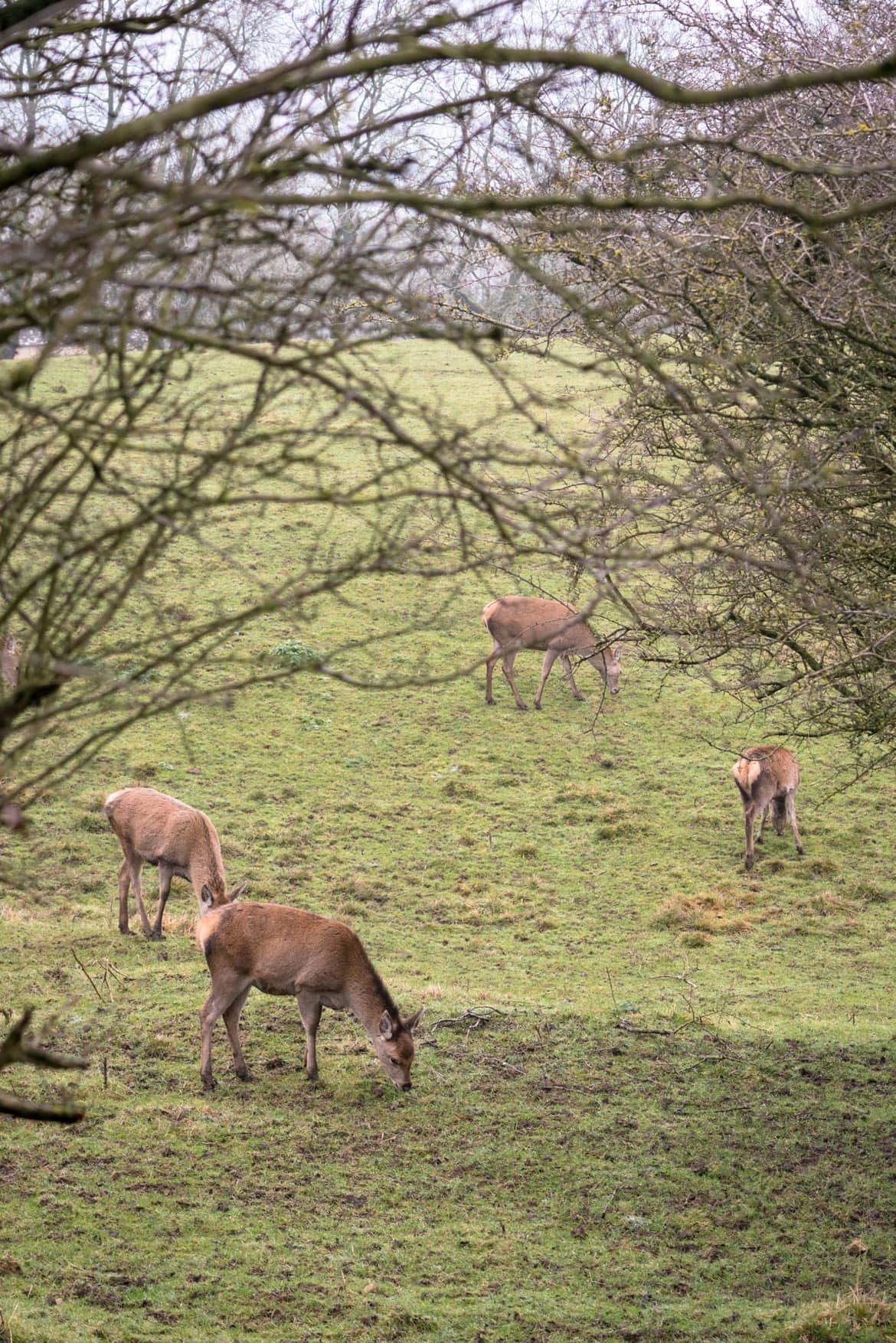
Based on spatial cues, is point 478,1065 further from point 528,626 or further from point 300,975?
point 528,626

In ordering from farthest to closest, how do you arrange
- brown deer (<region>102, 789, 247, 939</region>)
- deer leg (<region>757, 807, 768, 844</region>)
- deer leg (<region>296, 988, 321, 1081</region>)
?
deer leg (<region>757, 807, 768, 844</region>)
brown deer (<region>102, 789, 247, 939</region>)
deer leg (<region>296, 988, 321, 1081</region>)

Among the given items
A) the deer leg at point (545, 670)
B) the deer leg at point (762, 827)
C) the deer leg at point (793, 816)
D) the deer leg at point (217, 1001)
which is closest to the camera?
the deer leg at point (217, 1001)

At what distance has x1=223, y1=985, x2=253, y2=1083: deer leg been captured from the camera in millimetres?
9609

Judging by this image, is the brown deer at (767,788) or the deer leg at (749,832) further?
the brown deer at (767,788)

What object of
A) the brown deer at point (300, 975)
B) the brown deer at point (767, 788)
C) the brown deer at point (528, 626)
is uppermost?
the brown deer at point (528, 626)

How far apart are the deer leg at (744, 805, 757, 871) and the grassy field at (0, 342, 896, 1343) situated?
26cm

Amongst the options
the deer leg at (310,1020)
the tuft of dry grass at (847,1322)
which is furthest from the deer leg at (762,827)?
the tuft of dry grass at (847,1322)

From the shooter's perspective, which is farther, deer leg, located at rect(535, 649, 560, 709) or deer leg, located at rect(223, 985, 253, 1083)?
deer leg, located at rect(535, 649, 560, 709)

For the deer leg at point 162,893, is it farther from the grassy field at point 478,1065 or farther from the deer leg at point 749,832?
the deer leg at point 749,832

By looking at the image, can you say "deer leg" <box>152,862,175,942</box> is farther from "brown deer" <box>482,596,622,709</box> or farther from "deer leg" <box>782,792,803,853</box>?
"brown deer" <box>482,596,622,709</box>

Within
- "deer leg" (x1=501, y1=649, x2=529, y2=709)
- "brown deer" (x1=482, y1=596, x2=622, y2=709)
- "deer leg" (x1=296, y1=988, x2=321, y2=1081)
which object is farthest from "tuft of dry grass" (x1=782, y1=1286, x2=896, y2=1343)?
"deer leg" (x1=501, y1=649, x2=529, y2=709)

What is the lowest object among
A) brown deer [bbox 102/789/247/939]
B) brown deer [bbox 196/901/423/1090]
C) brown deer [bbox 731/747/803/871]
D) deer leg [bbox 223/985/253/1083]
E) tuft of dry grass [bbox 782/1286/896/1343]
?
tuft of dry grass [bbox 782/1286/896/1343]

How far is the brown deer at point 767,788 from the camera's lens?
15695mm

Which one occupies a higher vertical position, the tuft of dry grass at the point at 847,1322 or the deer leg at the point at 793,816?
the deer leg at the point at 793,816
